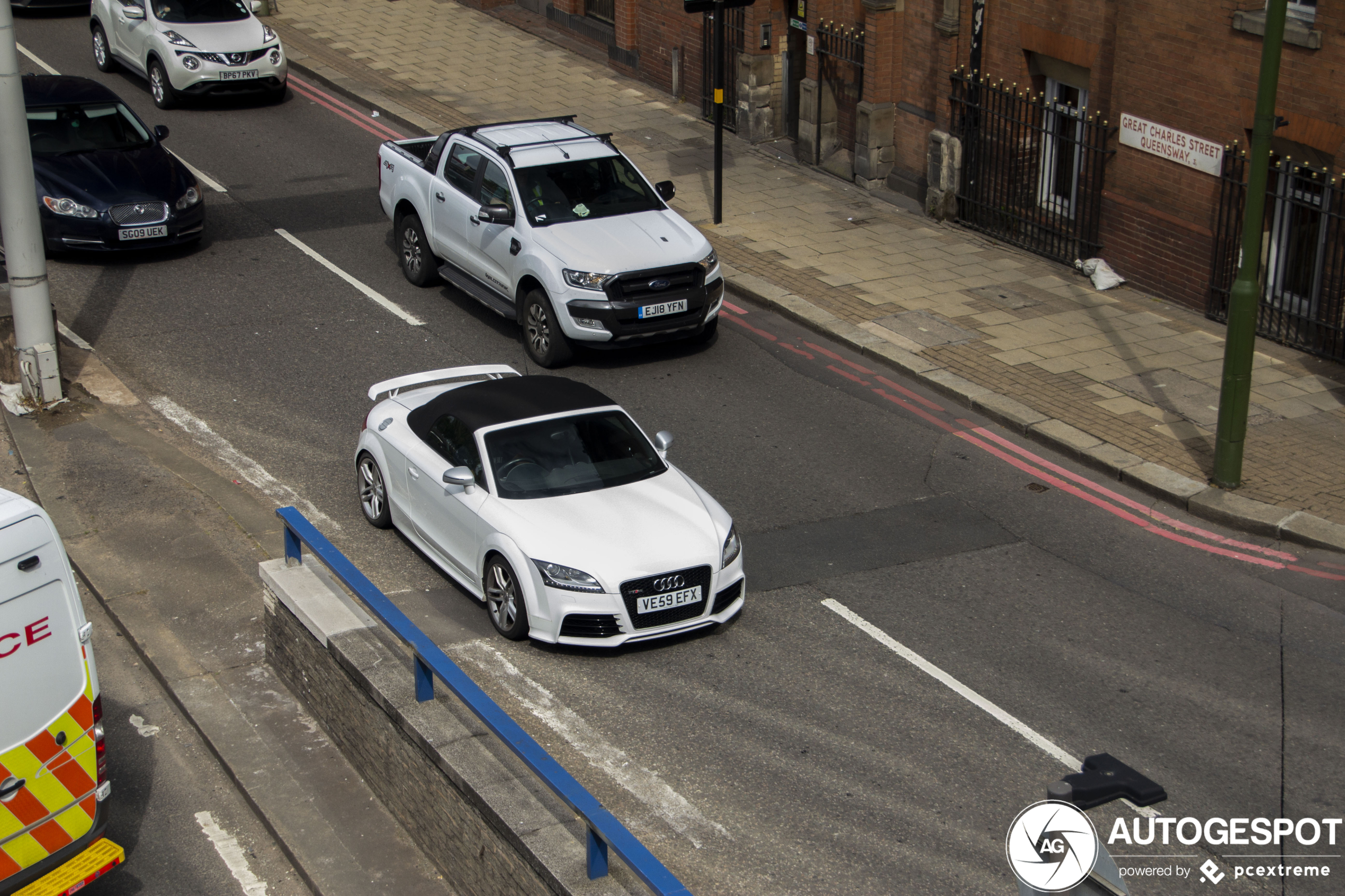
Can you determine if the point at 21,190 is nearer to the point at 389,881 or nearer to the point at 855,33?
the point at 389,881

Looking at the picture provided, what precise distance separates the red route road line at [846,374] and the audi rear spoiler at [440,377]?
3774 mm

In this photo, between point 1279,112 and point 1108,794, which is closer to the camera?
point 1108,794

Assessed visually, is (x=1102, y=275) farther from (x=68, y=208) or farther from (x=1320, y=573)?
(x=68, y=208)

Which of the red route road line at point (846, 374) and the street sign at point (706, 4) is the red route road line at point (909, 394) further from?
the street sign at point (706, 4)

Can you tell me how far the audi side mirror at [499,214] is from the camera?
543 inches

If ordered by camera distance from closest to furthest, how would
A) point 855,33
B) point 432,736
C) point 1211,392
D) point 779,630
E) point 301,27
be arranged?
1. point 432,736
2. point 779,630
3. point 1211,392
4. point 855,33
5. point 301,27

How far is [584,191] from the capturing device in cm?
1428

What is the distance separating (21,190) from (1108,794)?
11137 mm

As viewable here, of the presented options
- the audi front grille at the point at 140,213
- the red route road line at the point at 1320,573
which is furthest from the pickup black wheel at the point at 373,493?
the red route road line at the point at 1320,573

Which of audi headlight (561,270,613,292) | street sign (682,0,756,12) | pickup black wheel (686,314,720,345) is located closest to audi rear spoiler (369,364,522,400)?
audi headlight (561,270,613,292)

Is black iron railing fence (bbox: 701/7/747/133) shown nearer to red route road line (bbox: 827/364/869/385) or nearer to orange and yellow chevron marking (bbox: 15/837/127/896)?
red route road line (bbox: 827/364/869/385)

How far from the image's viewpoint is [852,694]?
8594 mm

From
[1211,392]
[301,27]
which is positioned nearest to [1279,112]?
[1211,392]

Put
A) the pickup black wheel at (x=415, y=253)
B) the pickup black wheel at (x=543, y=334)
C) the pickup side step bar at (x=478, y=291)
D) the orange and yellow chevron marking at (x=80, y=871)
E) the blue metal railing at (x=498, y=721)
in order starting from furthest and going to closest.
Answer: the pickup black wheel at (x=415, y=253) → the pickup side step bar at (x=478, y=291) → the pickup black wheel at (x=543, y=334) → the orange and yellow chevron marking at (x=80, y=871) → the blue metal railing at (x=498, y=721)
